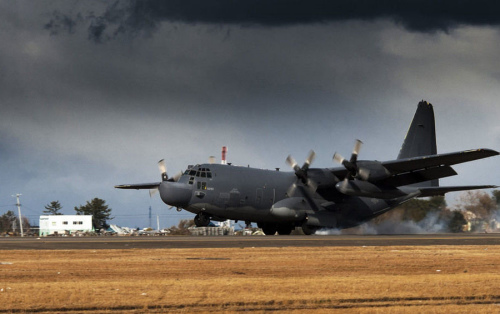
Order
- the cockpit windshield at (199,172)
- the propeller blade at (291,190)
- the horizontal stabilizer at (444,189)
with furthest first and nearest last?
the horizontal stabilizer at (444,189), the propeller blade at (291,190), the cockpit windshield at (199,172)

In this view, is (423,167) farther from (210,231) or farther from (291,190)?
(210,231)

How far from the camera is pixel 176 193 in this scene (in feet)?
166

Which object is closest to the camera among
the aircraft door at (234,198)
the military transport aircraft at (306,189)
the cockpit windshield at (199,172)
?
the military transport aircraft at (306,189)

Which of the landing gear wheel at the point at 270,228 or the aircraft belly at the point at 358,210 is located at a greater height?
the aircraft belly at the point at 358,210

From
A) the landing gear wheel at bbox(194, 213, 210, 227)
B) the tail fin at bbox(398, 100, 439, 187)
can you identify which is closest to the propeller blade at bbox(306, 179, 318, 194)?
the landing gear wheel at bbox(194, 213, 210, 227)

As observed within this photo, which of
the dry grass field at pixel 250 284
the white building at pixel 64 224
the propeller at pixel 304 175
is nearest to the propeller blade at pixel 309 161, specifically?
the propeller at pixel 304 175

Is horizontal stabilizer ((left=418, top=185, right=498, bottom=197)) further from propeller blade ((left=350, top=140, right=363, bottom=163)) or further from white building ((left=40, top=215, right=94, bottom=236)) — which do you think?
white building ((left=40, top=215, right=94, bottom=236))

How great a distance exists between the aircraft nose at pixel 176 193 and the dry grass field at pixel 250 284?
1069 inches

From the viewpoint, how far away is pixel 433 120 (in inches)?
2667

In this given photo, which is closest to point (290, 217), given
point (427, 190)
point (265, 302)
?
point (427, 190)

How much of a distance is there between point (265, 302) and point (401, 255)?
46.4 ft

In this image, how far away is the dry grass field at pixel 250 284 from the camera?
Result: 1167 cm

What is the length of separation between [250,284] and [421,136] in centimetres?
5433

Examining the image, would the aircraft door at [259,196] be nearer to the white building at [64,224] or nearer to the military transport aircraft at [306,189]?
the military transport aircraft at [306,189]
